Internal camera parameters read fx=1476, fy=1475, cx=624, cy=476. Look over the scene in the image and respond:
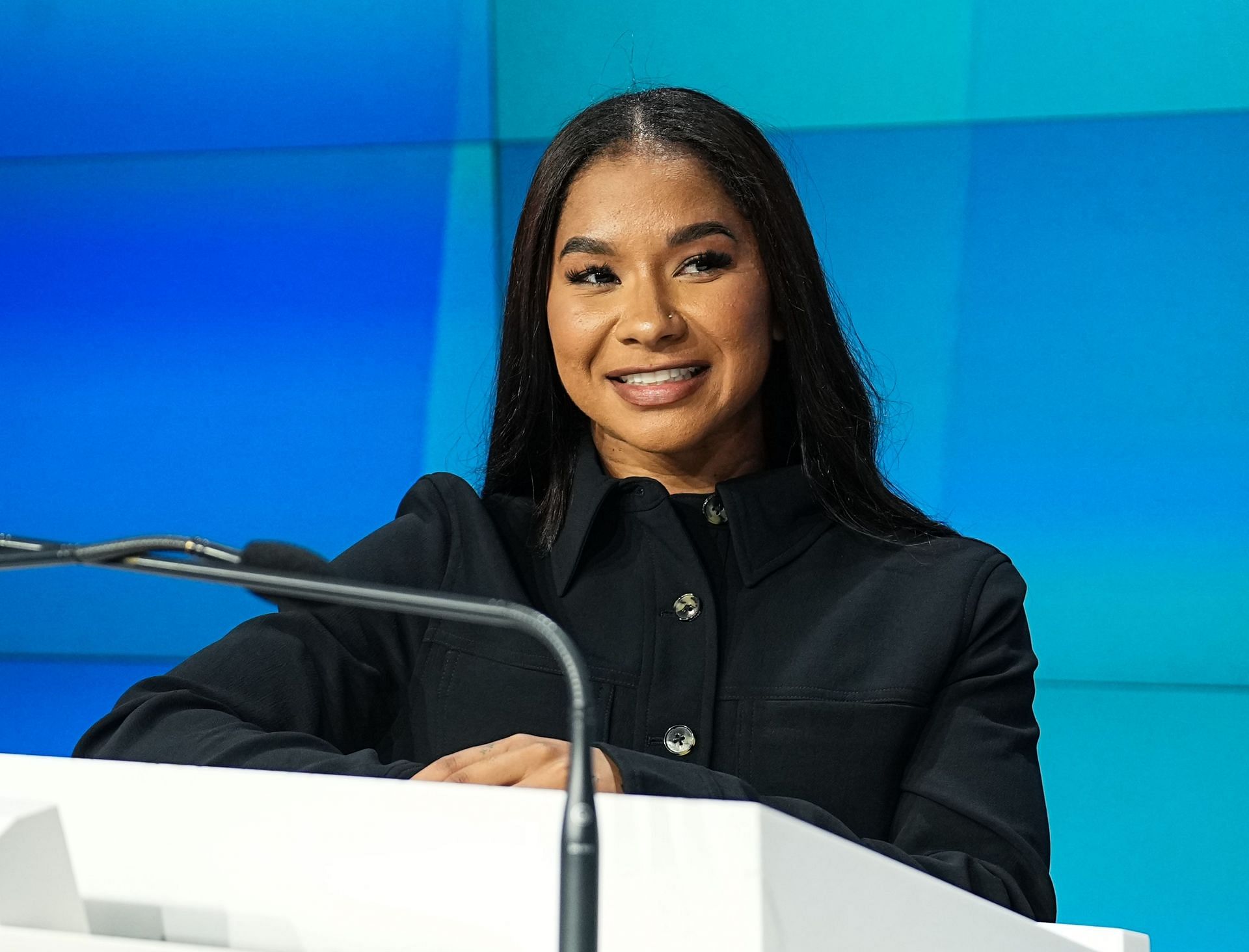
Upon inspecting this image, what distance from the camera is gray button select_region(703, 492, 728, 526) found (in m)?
1.42

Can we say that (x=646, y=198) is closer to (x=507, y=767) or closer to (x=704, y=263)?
(x=704, y=263)

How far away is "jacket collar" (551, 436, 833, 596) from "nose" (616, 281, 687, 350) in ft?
0.48

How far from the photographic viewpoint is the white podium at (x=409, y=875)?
54 cm

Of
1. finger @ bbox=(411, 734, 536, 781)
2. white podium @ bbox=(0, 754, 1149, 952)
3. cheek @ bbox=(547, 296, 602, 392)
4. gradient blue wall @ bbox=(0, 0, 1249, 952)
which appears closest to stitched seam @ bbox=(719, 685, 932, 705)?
cheek @ bbox=(547, 296, 602, 392)

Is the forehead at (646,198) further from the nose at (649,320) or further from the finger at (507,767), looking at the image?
the finger at (507,767)

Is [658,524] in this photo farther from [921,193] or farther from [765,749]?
[921,193]

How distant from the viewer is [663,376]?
1380 mm

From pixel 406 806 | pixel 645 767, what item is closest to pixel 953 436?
pixel 645 767

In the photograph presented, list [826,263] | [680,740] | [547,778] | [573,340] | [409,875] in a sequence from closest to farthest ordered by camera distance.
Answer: [409,875] → [547,778] → [680,740] → [573,340] → [826,263]

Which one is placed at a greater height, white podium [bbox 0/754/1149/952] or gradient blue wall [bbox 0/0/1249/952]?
gradient blue wall [bbox 0/0/1249/952]

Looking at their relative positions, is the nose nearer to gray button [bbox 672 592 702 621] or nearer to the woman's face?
the woman's face

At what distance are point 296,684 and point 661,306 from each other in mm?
475

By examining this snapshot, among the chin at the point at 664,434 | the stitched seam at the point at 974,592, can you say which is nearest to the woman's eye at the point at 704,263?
the chin at the point at 664,434

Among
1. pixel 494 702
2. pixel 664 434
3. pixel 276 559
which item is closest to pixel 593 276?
pixel 664 434
